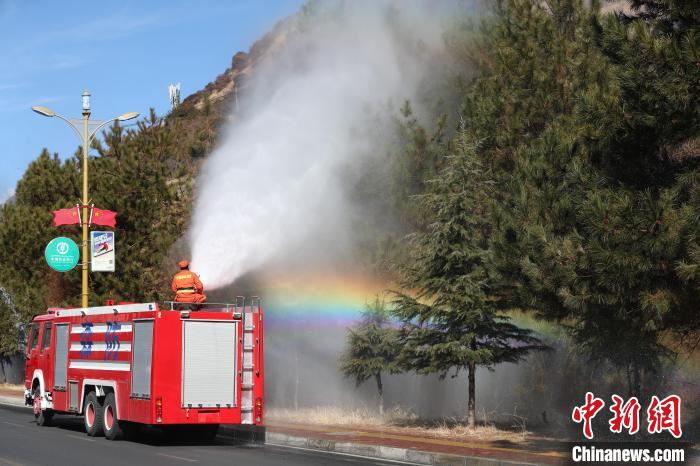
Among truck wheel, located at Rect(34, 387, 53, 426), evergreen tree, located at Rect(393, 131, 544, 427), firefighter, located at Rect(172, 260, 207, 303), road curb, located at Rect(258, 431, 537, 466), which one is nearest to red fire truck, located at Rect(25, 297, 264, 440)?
firefighter, located at Rect(172, 260, 207, 303)

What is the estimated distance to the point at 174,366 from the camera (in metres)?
17.6

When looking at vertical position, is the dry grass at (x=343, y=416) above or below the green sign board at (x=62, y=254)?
below

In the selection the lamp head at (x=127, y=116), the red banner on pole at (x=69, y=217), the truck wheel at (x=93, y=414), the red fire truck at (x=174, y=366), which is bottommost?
the truck wheel at (x=93, y=414)

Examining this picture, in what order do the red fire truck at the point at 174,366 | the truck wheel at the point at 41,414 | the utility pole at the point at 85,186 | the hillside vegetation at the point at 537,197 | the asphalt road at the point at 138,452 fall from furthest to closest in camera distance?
the utility pole at the point at 85,186 → the truck wheel at the point at 41,414 → the red fire truck at the point at 174,366 → the asphalt road at the point at 138,452 → the hillside vegetation at the point at 537,197

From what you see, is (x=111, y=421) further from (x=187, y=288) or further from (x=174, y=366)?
(x=187, y=288)

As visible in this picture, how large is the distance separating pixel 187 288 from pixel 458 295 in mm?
6027

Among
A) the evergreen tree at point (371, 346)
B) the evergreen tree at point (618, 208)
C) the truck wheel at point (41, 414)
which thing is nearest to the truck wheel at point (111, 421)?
the truck wheel at point (41, 414)

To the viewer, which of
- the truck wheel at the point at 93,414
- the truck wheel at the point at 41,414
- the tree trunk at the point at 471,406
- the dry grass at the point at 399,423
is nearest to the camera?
the dry grass at the point at 399,423

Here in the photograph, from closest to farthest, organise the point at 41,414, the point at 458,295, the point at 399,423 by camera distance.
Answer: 1. the point at 458,295
2. the point at 399,423
3. the point at 41,414

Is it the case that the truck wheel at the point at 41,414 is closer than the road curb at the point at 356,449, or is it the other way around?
the road curb at the point at 356,449

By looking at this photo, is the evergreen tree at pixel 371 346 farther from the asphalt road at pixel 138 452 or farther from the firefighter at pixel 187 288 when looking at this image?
the firefighter at pixel 187 288

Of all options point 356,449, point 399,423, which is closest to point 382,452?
point 356,449

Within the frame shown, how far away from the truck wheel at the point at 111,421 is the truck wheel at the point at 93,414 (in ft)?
0.63

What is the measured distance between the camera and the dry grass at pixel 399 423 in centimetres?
1935
